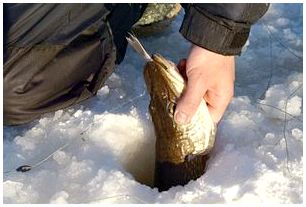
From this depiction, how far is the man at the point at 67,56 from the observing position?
182 centimetres

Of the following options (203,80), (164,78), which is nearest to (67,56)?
(164,78)

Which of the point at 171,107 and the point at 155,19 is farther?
the point at 155,19

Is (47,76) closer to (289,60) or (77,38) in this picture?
(77,38)

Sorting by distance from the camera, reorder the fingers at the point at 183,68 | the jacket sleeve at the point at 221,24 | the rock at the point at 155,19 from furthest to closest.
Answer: the rock at the point at 155,19
the fingers at the point at 183,68
the jacket sleeve at the point at 221,24

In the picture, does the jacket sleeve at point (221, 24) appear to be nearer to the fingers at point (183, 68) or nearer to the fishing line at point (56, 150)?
the fingers at point (183, 68)

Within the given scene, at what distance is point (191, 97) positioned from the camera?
178 cm

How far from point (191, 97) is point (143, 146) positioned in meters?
0.44

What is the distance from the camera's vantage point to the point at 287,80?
2336 mm

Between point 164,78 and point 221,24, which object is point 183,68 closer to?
point 164,78

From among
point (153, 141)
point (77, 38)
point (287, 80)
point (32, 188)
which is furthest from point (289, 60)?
point (32, 188)

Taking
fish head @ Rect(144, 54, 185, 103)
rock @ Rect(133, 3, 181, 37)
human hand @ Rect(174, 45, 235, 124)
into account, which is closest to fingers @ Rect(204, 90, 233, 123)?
human hand @ Rect(174, 45, 235, 124)

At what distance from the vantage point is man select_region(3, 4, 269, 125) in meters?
1.82

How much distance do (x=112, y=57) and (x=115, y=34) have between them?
11 cm

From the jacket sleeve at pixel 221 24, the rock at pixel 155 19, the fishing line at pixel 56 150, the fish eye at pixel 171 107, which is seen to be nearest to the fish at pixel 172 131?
the fish eye at pixel 171 107
